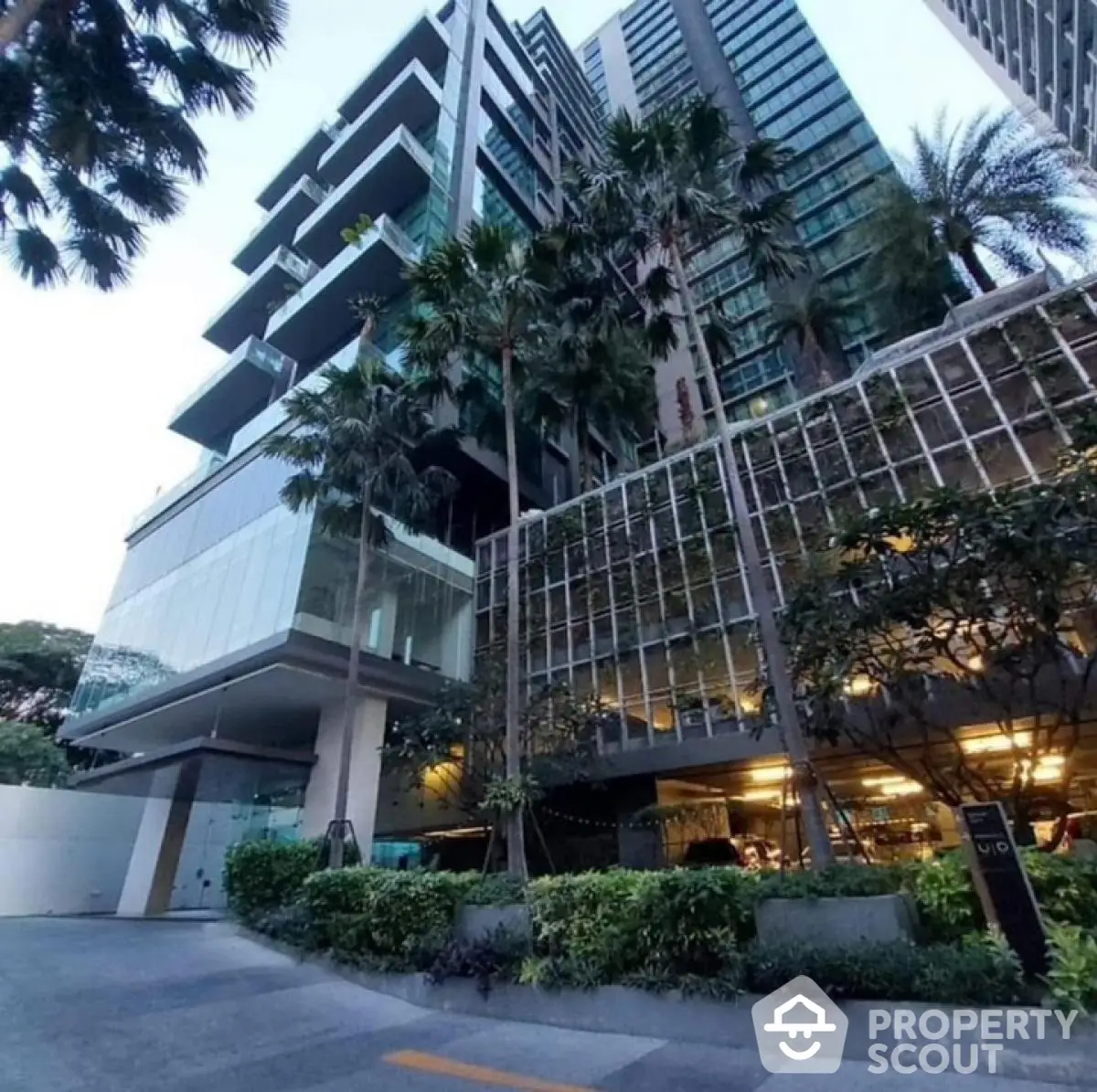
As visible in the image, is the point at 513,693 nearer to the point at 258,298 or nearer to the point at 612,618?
the point at 612,618

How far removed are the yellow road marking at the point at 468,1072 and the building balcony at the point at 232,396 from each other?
88.9 feet

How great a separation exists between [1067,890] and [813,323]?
73.6 feet

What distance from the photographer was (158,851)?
15.8 meters

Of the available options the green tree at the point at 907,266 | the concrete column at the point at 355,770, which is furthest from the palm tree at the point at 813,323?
the concrete column at the point at 355,770

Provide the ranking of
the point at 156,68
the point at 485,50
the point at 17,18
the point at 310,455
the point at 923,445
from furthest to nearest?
the point at 485,50 → the point at 310,455 → the point at 923,445 → the point at 156,68 → the point at 17,18

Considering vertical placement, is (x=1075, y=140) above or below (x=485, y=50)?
below

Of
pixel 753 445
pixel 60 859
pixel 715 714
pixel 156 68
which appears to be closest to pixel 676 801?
Result: pixel 715 714

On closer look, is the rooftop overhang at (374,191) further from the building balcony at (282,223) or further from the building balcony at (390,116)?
the building balcony at (282,223)

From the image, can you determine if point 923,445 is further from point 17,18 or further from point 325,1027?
point 17,18

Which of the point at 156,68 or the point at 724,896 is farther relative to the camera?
the point at 156,68

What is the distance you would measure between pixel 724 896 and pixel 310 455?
11.8 m


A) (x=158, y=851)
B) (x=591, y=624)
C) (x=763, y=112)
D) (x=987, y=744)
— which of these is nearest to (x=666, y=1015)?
(x=987, y=744)

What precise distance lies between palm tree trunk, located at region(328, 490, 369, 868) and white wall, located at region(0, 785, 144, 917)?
9843mm

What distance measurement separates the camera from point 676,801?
14055mm
